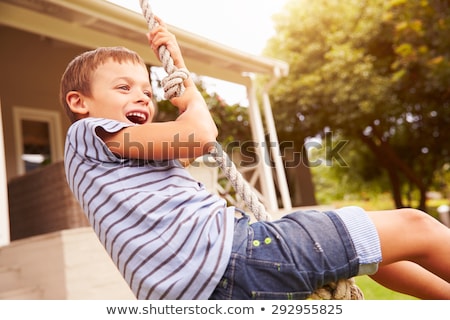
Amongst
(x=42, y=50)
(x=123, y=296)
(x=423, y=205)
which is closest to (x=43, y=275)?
(x=123, y=296)

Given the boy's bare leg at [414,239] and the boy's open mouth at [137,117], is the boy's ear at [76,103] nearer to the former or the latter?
the boy's open mouth at [137,117]

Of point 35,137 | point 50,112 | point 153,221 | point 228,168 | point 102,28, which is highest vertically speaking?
point 102,28

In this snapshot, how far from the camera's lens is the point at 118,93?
3.83 ft

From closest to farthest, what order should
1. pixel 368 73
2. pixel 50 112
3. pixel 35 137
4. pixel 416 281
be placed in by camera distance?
pixel 416 281 < pixel 35 137 < pixel 50 112 < pixel 368 73

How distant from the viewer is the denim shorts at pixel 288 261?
972 millimetres

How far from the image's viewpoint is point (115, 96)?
1.16 metres

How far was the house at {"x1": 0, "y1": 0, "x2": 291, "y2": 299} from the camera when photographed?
10.3ft

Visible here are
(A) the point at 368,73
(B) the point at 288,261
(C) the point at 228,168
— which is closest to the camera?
(B) the point at 288,261

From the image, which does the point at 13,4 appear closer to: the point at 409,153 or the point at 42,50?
the point at 42,50

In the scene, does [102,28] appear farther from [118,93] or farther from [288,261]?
[288,261]

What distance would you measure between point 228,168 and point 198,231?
325 mm

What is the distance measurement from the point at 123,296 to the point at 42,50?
351 cm

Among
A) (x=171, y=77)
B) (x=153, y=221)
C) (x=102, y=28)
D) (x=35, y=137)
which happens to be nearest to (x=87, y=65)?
(x=171, y=77)

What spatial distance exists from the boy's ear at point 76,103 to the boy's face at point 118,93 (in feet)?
0.04
